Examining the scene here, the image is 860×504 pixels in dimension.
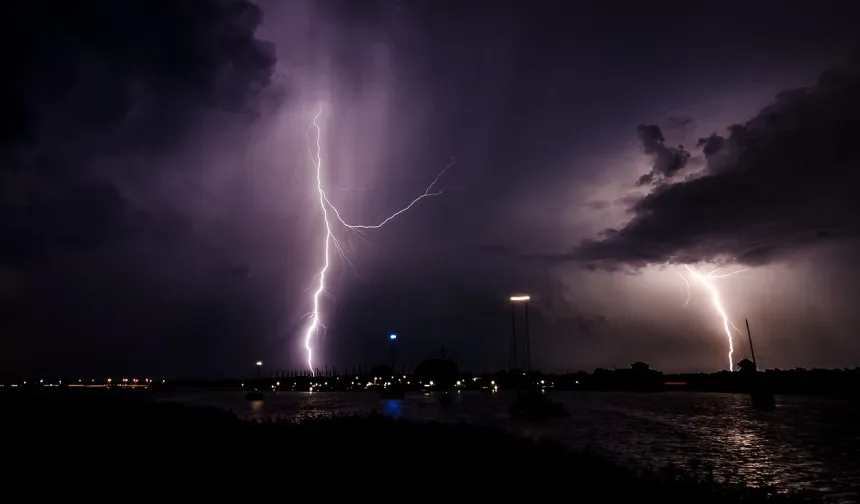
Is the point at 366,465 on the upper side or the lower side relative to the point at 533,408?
upper

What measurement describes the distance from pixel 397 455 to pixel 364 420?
10.3 metres

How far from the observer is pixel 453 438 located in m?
22.1

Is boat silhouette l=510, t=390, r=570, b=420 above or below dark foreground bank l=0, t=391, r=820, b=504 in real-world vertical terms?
below

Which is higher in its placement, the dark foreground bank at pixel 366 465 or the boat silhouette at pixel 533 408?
the dark foreground bank at pixel 366 465

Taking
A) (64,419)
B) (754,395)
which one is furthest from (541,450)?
(754,395)

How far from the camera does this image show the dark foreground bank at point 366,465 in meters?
14.8

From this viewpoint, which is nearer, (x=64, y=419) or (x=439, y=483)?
(x=439, y=483)

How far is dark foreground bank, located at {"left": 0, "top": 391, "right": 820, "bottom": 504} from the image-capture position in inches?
581

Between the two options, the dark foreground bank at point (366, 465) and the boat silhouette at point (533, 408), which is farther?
the boat silhouette at point (533, 408)

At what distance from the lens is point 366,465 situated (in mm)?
16984

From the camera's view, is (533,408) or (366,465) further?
(533,408)

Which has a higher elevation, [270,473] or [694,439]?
[270,473]

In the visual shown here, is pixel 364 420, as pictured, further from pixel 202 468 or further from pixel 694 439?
pixel 694 439

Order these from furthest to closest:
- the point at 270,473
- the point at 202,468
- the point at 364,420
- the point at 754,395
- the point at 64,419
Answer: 1. the point at 754,395
2. the point at 64,419
3. the point at 364,420
4. the point at 202,468
5. the point at 270,473
